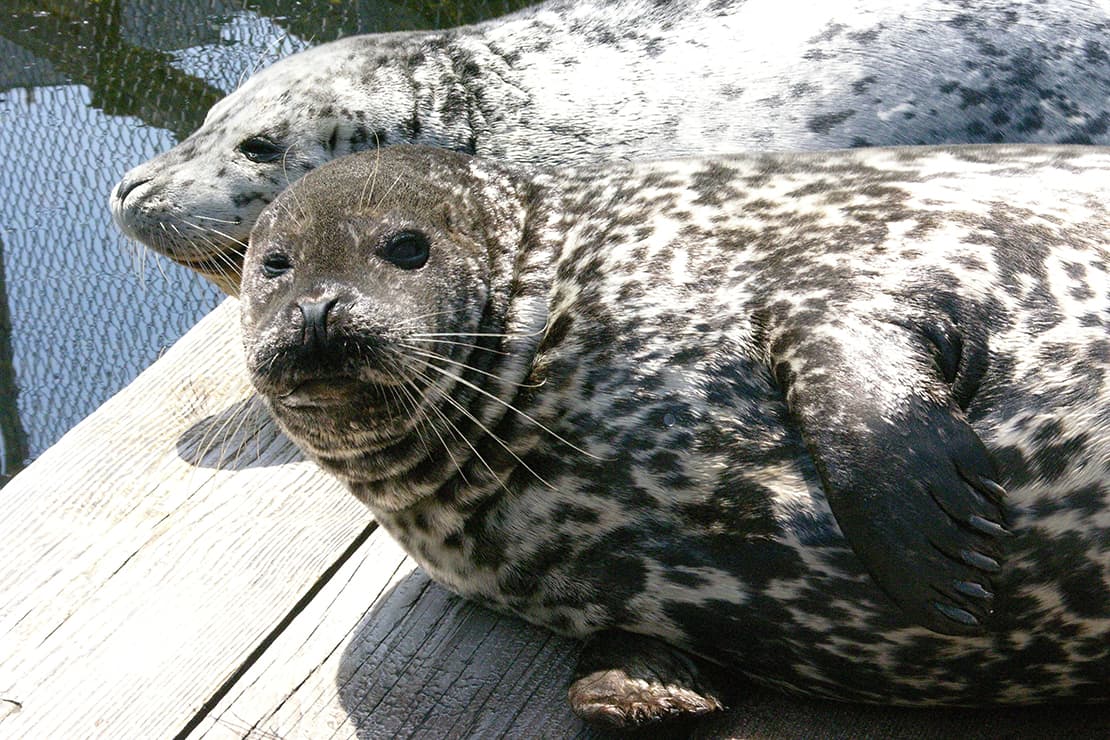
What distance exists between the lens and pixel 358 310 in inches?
100

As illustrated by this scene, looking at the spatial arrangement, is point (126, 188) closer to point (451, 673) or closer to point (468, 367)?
point (468, 367)

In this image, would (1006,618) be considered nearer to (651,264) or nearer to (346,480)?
(651,264)

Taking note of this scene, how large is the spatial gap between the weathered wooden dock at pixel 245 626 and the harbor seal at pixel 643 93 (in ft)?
2.30

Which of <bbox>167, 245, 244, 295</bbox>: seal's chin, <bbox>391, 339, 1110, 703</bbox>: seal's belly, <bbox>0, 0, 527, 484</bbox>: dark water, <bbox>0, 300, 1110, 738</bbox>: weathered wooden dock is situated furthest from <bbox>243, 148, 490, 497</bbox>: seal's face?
<bbox>0, 0, 527, 484</bbox>: dark water

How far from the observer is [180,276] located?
545 centimetres

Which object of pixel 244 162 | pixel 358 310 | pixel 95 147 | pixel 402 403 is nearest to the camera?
pixel 358 310

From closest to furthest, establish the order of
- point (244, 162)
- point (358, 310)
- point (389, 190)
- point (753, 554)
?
point (753, 554) < point (358, 310) < point (389, 190) < point (244, 162)

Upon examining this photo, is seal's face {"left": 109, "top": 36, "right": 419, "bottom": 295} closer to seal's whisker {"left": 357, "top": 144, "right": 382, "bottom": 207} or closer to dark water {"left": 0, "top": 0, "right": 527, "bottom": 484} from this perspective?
dark water {"left": 0, "top": 0, "right": 527, "bottom": 484}

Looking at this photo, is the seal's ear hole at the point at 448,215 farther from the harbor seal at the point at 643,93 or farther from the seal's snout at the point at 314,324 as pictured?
the harbor seal at the point at 643,93

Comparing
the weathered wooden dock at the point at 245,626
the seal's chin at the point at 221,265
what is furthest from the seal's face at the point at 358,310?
the seal's chin at the point at 221,265

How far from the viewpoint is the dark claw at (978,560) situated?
85.7 inches

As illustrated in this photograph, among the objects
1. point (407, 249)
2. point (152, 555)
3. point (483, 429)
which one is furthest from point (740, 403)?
point (152, 555)

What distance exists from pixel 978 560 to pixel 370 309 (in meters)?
1.10

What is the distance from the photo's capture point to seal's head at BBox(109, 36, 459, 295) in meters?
3.88
